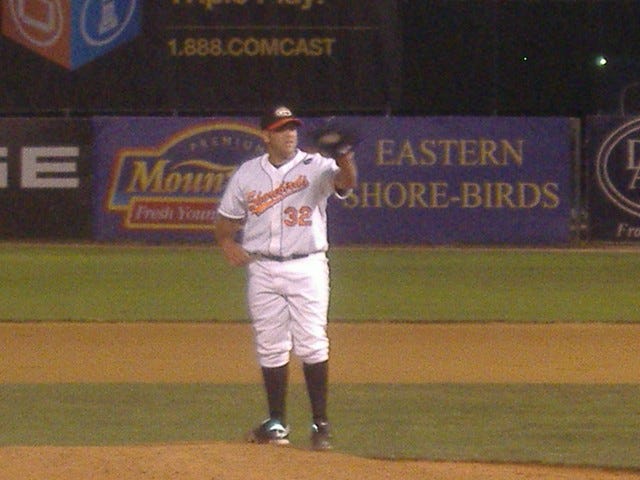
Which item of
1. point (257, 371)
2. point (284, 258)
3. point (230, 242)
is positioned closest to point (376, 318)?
point (257, 371)

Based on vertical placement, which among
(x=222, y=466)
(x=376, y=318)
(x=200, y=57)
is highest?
(x=200, y=57)

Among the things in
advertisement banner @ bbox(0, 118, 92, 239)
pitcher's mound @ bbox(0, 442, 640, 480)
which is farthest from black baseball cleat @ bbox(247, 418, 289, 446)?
advertisement banner @ bbox(0, 118, 92, 239)

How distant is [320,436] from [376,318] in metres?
6.16

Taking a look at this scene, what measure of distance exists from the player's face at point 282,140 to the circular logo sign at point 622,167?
46.7ft

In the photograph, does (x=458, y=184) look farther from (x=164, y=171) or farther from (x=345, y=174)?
(x=345, y=174)

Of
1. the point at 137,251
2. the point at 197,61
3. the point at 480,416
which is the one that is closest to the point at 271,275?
the point at 480,416

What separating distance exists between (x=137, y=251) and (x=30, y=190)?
196 centimetres

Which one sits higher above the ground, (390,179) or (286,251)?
(390,179)

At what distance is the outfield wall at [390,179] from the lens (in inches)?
815

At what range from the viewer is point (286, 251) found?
7.11 metres

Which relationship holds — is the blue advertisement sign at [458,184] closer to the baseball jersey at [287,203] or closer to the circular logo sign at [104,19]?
the circular logo sign at [104,19]

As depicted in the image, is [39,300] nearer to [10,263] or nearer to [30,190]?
[10,263]

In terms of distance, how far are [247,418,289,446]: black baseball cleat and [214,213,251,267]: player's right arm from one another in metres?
0.80

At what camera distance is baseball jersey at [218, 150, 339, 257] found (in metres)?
7.13
